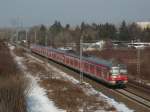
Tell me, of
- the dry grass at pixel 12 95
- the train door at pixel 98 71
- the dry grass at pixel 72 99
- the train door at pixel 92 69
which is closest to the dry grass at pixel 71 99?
the dry grass at pixel 72 99

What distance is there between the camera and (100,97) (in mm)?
31312

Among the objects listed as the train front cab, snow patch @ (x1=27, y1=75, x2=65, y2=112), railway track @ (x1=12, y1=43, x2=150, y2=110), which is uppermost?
the train front cab

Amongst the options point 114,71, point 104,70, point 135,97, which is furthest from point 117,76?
point 135,97

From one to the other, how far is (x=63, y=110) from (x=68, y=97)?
4.91 meters

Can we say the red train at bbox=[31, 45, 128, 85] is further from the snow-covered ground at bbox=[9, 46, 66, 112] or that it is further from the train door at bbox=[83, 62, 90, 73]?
the snow-covered ground at bbox=[9, 46, 66, 112]

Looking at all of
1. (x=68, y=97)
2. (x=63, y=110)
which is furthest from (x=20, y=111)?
(x=68, y=97)

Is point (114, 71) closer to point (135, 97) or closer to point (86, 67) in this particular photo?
point (135, 97)

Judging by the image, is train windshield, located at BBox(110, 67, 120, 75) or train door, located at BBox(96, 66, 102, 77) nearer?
train windshield, located at BBox(110, 67, 120, 75)

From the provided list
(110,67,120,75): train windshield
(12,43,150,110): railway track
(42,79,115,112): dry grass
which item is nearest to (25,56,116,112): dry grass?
(42,79,115,112): dry grass

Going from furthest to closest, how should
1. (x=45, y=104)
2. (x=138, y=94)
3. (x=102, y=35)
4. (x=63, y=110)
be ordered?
(x=102, y=35), (x=138, y=94), (x=45, y=104), (x=63, y=110)

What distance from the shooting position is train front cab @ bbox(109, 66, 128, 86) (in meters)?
36.1

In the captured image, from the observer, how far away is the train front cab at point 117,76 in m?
36.1

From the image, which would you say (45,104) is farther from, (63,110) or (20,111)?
(20,111)

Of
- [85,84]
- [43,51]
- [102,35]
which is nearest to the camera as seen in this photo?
[85,84]
